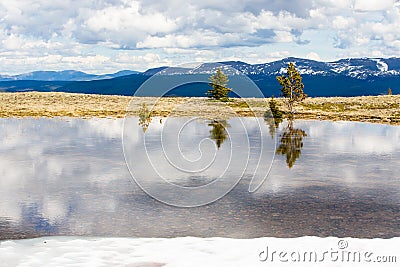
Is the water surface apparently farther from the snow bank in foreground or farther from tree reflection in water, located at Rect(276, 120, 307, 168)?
the snow bank in foreground

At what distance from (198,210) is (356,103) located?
104665 mm

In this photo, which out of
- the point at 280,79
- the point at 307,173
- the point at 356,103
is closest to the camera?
the point at 307,173

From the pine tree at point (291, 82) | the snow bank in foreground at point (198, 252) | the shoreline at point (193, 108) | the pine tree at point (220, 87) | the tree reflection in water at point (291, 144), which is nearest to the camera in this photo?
the snow bank in foreground at point (198, 252)

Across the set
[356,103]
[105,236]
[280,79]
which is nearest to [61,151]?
[105,236]

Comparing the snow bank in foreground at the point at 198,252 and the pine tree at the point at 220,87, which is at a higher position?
the pine tree at the point at 220,87

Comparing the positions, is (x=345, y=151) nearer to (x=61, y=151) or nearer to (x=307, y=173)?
(x=307, y=173)

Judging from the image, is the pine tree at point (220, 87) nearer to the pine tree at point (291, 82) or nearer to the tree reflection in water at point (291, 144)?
the pine tree at point (291, 82)

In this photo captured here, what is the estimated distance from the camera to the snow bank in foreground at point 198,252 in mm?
15203

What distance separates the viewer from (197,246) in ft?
54.6

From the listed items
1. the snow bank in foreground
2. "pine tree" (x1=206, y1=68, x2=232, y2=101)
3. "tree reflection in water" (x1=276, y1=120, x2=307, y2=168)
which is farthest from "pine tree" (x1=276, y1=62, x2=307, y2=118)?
the snow bank in foreground

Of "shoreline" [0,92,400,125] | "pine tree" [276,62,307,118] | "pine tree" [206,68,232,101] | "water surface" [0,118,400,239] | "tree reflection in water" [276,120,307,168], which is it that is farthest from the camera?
"pine tree" [206,68,232,101]

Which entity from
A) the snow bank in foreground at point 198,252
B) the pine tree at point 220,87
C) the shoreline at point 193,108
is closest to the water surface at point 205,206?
the snow bank in foreground at point 198,252

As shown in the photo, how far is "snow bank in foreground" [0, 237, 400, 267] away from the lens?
49.9 ft

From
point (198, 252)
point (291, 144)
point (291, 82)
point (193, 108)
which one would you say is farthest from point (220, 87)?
point (198, 252)
